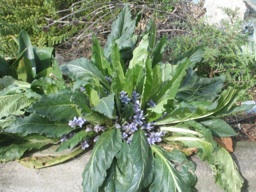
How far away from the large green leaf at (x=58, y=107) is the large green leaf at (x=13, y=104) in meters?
0.35

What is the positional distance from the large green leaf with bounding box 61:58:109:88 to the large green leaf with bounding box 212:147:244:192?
2.88 ft

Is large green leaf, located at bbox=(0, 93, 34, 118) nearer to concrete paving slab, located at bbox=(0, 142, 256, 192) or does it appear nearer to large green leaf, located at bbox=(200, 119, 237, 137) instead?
concrete paving slab, located at bbox=(0, 142, 256, 192)

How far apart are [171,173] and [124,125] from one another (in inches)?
17.2

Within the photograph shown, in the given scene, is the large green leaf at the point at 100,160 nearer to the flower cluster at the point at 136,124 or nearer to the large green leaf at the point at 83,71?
the flower cluster at the point at 136,124

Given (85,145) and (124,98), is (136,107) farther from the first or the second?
(85,145)

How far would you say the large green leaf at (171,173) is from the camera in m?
2.37

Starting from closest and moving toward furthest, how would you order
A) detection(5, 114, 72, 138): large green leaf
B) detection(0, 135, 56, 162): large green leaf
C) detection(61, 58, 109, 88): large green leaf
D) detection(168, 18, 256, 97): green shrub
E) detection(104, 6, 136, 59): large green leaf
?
detection(5, 114, 72, 138): large green leaf, detection(0, 135, 56, 162): large green leaf, detection(61, 58, 109, 88): large green leaf, detection(104, 6, 136, 59): large green leaf, detection(168, 18, 256, 97): green shrub

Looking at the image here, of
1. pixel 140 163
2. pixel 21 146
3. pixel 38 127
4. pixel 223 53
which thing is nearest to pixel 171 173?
pixel 140 163

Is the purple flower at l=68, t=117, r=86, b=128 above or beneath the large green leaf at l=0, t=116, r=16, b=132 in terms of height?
above

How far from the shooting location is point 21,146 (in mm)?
2580

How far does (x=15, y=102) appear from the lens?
8.89 feet

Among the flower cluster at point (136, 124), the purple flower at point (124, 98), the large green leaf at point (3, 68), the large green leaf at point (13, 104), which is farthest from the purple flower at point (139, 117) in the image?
the large green leaf at point (3, 68)

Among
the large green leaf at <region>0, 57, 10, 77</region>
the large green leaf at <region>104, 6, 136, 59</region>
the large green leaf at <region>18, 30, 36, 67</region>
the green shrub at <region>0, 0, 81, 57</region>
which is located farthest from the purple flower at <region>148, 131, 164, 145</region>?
the green shrub at <region>0, 0, 81, 57</region>

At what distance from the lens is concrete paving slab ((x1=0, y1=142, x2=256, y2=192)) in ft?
8.04
